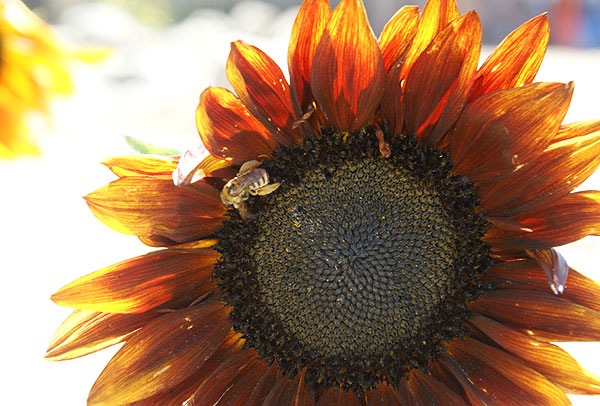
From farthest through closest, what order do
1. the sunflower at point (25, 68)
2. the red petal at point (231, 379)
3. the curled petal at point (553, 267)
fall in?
the red petal at point (231, 379)
the curled petal at point (553, 267)
the sunflower at point (25, 68)

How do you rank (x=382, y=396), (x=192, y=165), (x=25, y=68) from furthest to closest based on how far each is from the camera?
(x=382, y=396) → (x=192, y=165) → (x=25, y=68)

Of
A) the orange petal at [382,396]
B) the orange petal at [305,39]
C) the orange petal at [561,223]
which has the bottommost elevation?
the orange petal at [382,396]

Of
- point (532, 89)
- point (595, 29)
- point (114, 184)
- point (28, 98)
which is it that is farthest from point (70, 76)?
point (595, 29)

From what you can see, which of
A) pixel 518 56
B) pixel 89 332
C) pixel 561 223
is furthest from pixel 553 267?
pixel 89 332

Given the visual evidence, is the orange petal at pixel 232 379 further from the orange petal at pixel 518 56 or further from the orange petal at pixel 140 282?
the orange petal at pixel 518 56

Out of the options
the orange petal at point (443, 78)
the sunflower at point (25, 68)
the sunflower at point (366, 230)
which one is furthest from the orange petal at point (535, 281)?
the sunflower at point (25, 68)

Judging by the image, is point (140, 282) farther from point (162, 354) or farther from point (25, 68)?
point (25, 68)

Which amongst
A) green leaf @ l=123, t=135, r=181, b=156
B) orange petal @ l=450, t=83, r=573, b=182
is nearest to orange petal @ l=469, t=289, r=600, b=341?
orange petal @ l=450, t=83, r=573, b=182

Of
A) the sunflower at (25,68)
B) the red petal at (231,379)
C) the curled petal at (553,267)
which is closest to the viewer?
the sunflower at (25,68)
